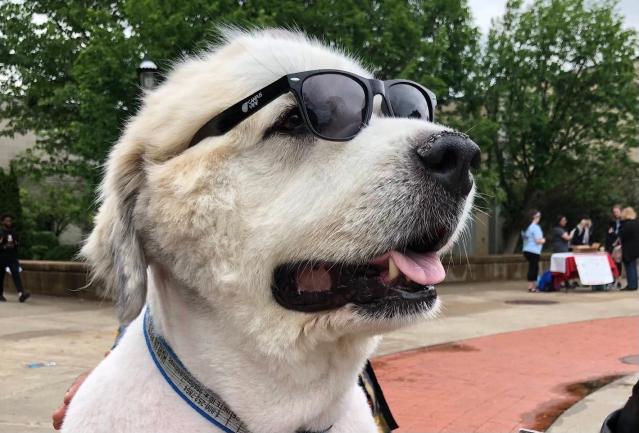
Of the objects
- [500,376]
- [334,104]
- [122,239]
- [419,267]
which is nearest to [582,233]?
[500,376]

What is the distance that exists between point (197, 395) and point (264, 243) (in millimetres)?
431

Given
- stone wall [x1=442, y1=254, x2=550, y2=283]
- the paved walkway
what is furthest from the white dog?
stone wall [x1=442, y1=254, x2=550, y2=283]

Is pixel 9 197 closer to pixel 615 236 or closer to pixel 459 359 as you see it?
pixel 459 359

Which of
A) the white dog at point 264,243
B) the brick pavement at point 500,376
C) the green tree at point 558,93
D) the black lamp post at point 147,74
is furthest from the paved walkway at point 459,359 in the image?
the green tree at point 558,93

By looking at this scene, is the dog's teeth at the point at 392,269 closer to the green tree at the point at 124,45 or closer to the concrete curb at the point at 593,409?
the concrete curb at the point at 593,409

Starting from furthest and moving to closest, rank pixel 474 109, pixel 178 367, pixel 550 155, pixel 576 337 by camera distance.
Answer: pixel 550 155 < pixel 474 109 < pixel 576 337 < pixel 178 367

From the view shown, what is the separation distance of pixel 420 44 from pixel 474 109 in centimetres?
467

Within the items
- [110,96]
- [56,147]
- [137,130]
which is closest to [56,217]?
[56,147]

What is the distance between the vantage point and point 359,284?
1713 mm

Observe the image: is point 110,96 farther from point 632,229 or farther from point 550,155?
point 550,155

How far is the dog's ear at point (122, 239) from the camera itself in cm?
173

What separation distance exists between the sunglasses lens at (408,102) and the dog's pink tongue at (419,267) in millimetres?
482

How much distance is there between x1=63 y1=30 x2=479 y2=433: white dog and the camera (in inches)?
65.4

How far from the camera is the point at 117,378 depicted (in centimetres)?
174
